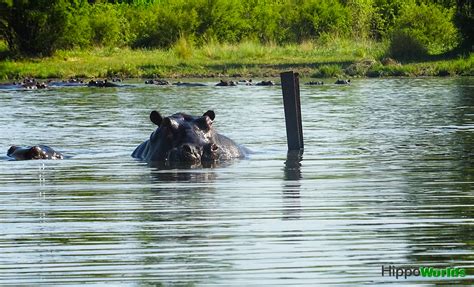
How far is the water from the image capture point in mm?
8039

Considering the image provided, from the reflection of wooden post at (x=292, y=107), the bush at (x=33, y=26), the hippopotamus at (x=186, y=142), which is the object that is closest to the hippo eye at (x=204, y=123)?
the hippopotamus at (x=186, y=142)

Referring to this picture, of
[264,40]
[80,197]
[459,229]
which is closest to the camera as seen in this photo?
[459,229]

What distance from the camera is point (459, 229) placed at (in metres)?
9.51

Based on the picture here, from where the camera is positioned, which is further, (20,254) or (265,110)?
(265,110)

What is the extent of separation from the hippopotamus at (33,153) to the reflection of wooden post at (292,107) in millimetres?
3078

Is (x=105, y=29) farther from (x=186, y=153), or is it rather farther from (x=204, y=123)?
(x=186, y=153)

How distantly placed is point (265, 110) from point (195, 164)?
1169 centimetres

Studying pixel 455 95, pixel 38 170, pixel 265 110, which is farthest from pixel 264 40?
pixel 38 170

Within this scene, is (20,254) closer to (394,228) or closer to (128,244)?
(128,244)

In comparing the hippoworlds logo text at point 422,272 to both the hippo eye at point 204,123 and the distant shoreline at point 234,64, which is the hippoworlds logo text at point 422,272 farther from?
the distant shoreline at point 234,64

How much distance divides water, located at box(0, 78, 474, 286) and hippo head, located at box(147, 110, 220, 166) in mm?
419

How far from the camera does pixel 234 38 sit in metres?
55.7

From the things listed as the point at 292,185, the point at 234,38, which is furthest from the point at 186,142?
the point at 234,38

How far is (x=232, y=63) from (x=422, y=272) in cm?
3747
